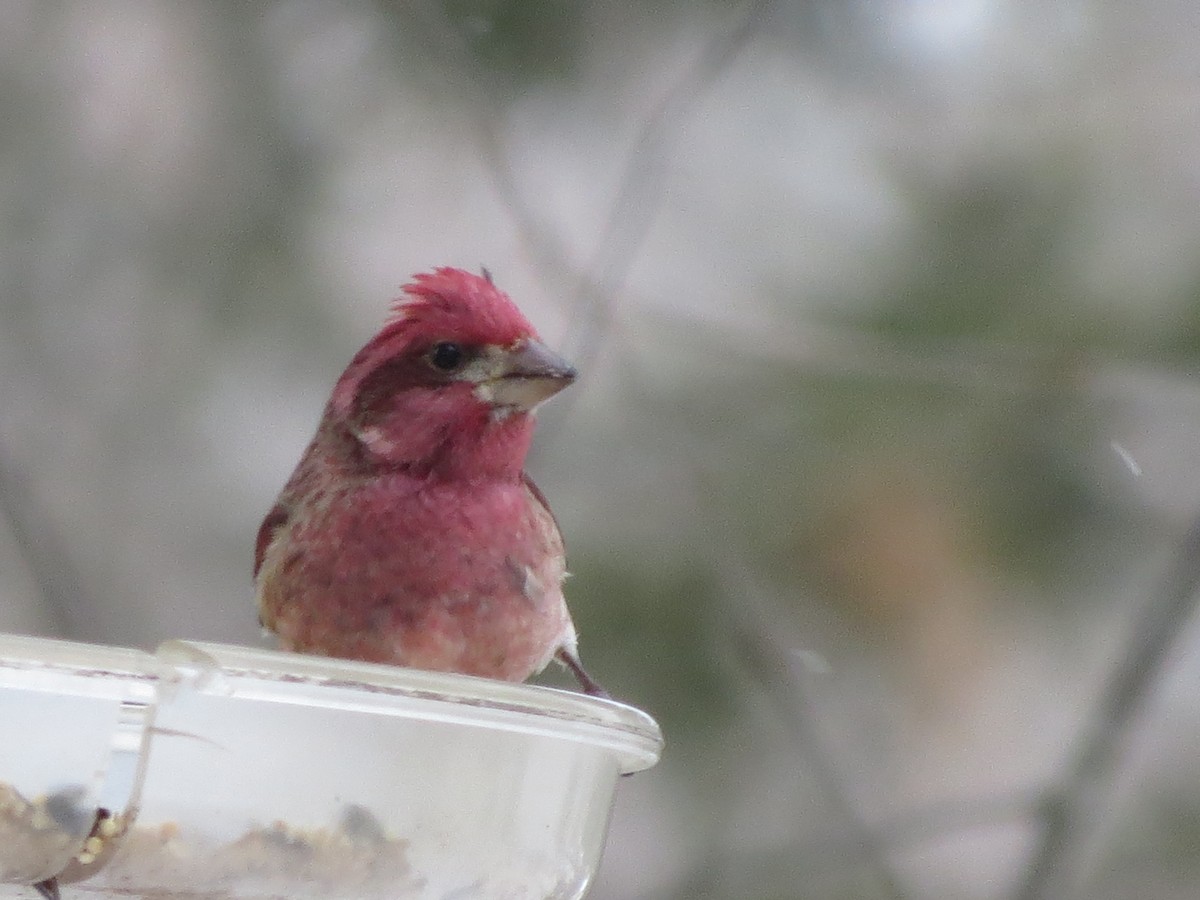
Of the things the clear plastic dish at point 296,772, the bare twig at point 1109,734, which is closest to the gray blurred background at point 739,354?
the bare twig at point 1109,734

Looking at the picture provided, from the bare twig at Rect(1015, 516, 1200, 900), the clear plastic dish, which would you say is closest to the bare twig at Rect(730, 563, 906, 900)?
the bare twig at Rect(1015, 516, 1200, 900)

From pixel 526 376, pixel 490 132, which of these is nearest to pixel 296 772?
pixel 526 376

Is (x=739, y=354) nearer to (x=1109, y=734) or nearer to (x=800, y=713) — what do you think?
(x=800, y=713)

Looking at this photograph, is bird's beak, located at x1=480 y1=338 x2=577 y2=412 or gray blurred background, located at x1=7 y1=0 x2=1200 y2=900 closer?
bird's beak, located at x1=480 y1=338 x2=577 y2=412

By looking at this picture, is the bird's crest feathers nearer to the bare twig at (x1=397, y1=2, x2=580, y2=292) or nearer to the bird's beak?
the bird's beak

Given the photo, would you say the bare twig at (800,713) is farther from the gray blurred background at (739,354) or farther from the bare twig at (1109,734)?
the bare twig at (1109,734)

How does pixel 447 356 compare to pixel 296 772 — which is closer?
pixel 296 772
